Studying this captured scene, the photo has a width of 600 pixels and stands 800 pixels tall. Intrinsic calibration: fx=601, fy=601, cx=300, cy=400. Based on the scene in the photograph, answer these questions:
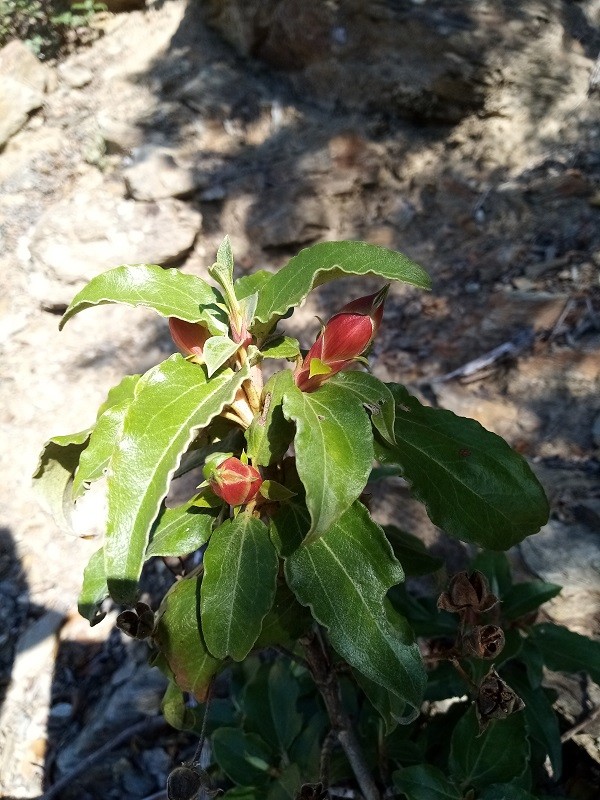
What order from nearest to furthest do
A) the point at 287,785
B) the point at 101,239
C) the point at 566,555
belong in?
1. the point at 287,785
2. the point at 566,555
3. the point at 101,239

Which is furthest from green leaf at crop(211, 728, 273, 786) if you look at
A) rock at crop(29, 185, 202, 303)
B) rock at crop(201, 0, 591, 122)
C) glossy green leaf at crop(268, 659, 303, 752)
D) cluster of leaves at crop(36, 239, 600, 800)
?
rock at crop(201, 0, 591, 122)

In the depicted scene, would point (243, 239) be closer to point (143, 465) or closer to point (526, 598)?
point (526, 598)

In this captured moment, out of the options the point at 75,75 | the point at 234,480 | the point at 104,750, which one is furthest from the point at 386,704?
the point at 75,75

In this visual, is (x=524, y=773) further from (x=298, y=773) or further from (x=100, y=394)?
(x=100, y=394)

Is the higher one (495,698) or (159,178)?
(495,698)

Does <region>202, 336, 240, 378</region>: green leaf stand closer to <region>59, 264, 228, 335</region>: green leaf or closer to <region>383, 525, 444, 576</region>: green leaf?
<region>59, 264, 228, 335</region>: green leaf

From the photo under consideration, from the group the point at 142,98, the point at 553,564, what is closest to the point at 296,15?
the point at 142,98

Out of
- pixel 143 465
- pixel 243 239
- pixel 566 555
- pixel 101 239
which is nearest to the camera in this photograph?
pixel 143 465
